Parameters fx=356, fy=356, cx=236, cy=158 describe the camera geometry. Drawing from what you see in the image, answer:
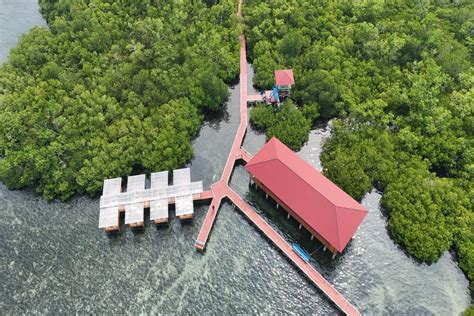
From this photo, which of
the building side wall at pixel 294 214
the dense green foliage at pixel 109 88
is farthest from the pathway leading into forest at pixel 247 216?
the dense green foliage at pixel 109 88

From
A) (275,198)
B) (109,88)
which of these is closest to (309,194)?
(275,198)

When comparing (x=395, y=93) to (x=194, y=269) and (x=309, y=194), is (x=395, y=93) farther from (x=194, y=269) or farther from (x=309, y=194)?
(x=194, y=269)

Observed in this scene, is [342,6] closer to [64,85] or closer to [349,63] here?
[349,63]

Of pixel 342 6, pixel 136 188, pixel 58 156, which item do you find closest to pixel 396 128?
pixel 342 6

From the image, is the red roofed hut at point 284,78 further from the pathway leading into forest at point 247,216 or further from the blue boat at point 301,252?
the blue boat at point 301,252

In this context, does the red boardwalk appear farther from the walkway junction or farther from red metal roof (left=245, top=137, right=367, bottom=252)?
red metal roof (left=245, top=137, right=367, bottom=252)

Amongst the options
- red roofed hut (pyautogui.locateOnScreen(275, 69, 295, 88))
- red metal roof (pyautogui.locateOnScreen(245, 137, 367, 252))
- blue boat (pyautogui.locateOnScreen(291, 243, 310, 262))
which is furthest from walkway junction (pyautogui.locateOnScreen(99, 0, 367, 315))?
red roofed hut (pyautogui.locateOnScreen(275, 69, 295, 88))
